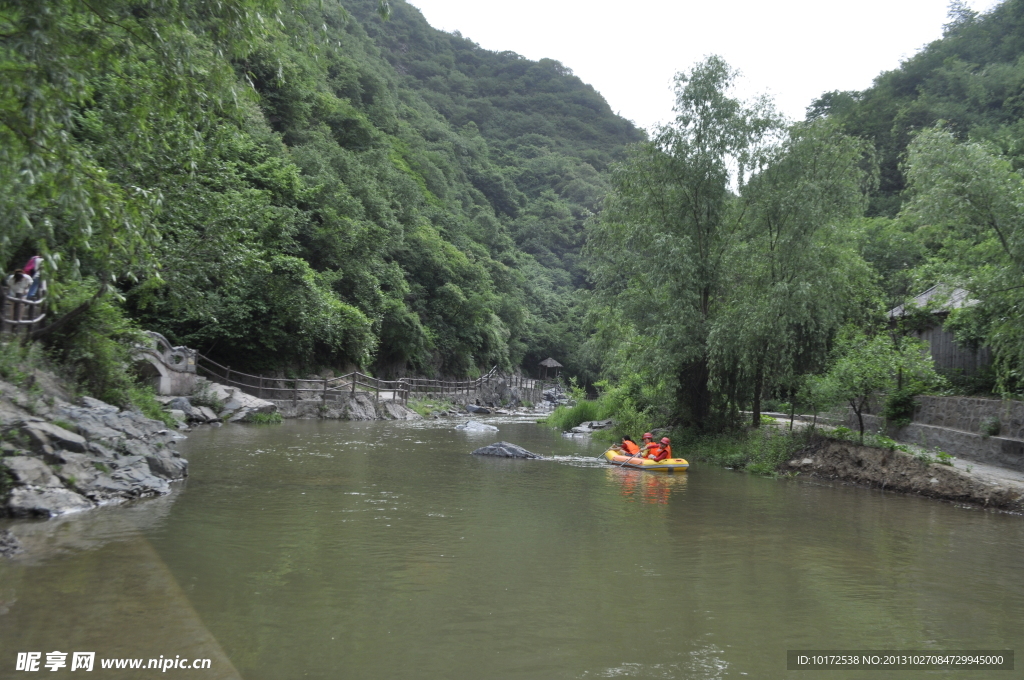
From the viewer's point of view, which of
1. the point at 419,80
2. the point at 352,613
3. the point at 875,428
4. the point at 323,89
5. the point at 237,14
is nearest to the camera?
the point at 352,613

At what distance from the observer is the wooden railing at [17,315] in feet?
35.9

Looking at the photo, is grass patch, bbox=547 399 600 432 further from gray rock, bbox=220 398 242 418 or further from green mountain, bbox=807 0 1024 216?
green mountain, bbox=807 0 1024 216

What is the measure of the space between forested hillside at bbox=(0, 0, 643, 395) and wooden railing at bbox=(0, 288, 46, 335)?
0.55 metres

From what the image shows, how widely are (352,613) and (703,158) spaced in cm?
1636

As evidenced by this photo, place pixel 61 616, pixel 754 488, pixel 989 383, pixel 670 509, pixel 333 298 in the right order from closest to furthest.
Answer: pixel 61 616 < pixel 670 509 < pixel 754 488 < pixel 989 383 < pixel 333 298

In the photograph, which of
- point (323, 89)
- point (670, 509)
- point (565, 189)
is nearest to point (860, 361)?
point (670, 509)

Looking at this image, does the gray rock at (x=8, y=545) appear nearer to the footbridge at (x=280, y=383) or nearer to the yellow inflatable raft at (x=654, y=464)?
the footbridge at (x=280, y=383)

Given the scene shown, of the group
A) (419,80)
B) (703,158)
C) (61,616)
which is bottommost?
(61,616)

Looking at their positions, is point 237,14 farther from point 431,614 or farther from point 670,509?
point 670,509

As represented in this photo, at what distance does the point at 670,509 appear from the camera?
1013 cm

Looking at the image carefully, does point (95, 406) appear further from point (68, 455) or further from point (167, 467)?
point (68, 455)

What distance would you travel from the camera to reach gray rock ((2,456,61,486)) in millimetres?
7371

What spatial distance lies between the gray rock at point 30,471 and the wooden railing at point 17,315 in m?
4.13

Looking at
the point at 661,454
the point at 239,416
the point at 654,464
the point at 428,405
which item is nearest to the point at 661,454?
the point at 661,454
